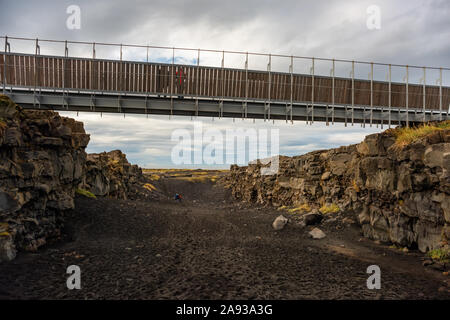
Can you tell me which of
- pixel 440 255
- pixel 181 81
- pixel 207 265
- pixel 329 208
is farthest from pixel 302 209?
pixel 181 81

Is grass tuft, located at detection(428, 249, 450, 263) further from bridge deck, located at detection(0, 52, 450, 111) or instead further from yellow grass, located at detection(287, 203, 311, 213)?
bridge deck, located at detection(0, 52, 450, 111)

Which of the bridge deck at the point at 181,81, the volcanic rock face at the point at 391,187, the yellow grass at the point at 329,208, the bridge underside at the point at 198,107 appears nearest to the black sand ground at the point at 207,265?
the volcanic rock face at the point at 391,187

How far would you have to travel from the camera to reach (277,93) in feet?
91.8

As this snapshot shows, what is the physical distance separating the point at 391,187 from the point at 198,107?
1877cm

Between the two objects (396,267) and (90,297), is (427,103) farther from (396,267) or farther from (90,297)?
(90,297)

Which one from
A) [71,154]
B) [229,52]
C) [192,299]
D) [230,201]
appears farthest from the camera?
[230,201]

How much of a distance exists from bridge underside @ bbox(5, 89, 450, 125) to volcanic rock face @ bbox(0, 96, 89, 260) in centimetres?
972

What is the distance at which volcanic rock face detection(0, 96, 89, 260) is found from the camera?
35.8ft

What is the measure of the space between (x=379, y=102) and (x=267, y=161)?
14.5 m

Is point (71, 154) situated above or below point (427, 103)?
below

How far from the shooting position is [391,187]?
13.4 meters

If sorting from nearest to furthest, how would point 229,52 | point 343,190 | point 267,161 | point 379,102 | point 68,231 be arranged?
point 68,231 < point 343,190 < point 229,52 < point 379,102 < point 267,161

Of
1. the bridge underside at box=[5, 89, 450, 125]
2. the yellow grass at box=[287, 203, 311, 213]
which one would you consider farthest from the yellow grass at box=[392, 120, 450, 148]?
the bridge underside at box=[5, 89, 450, 125]

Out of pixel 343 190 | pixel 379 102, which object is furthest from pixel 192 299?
pixel 379 102
